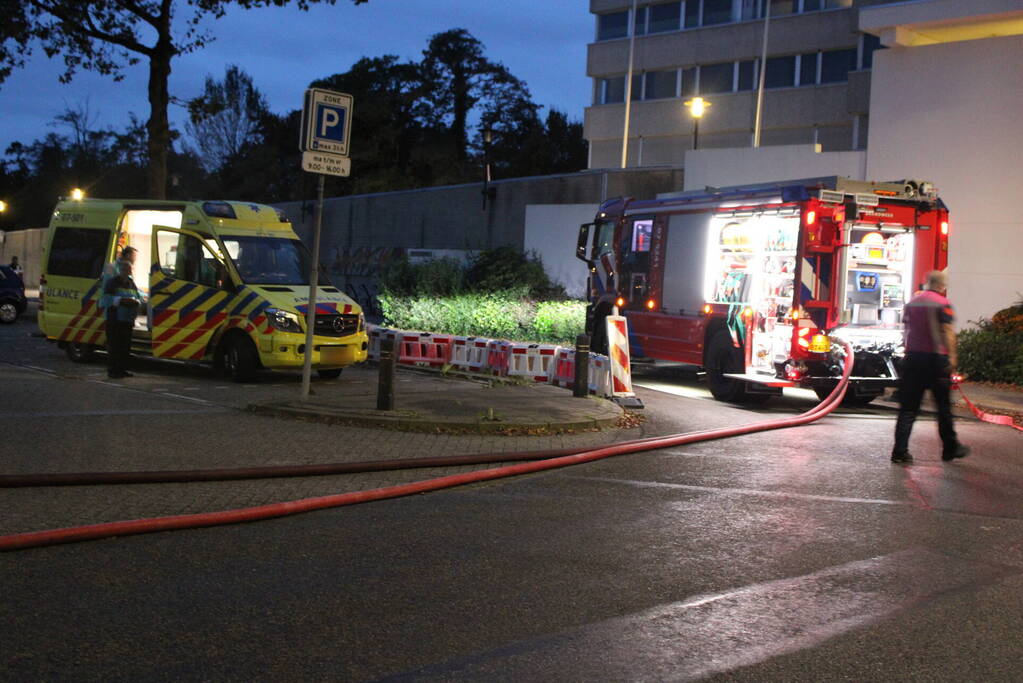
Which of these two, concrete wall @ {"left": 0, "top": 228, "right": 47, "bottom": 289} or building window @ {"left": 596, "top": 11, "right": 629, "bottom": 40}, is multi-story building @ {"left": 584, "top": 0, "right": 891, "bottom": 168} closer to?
building window @ {"left": 596, "top": 11, "right": 629, "bottom": 40}

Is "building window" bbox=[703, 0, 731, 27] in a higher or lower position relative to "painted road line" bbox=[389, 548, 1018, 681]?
higher

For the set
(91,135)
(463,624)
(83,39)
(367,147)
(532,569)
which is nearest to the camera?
(463,624)

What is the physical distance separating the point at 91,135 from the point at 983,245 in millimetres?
69154

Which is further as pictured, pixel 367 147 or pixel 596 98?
pixel 367 147

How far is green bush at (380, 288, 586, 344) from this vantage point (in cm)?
2158

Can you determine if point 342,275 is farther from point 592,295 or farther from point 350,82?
point 350,82

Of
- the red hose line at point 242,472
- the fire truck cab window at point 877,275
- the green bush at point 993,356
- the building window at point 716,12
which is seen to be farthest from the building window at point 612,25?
the red hose line at point 242,472

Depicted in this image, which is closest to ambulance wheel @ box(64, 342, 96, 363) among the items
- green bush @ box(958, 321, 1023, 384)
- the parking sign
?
the parking sign

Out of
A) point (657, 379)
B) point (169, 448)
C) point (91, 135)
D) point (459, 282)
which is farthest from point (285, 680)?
point (91, 135)

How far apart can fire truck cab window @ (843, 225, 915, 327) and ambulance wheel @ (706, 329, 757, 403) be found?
5.77ft

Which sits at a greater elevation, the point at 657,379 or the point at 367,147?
the point at 367,147

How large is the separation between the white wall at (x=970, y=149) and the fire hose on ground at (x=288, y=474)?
43.0 ft

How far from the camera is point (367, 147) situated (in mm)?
63219

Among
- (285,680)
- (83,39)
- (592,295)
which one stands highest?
(83,39)
